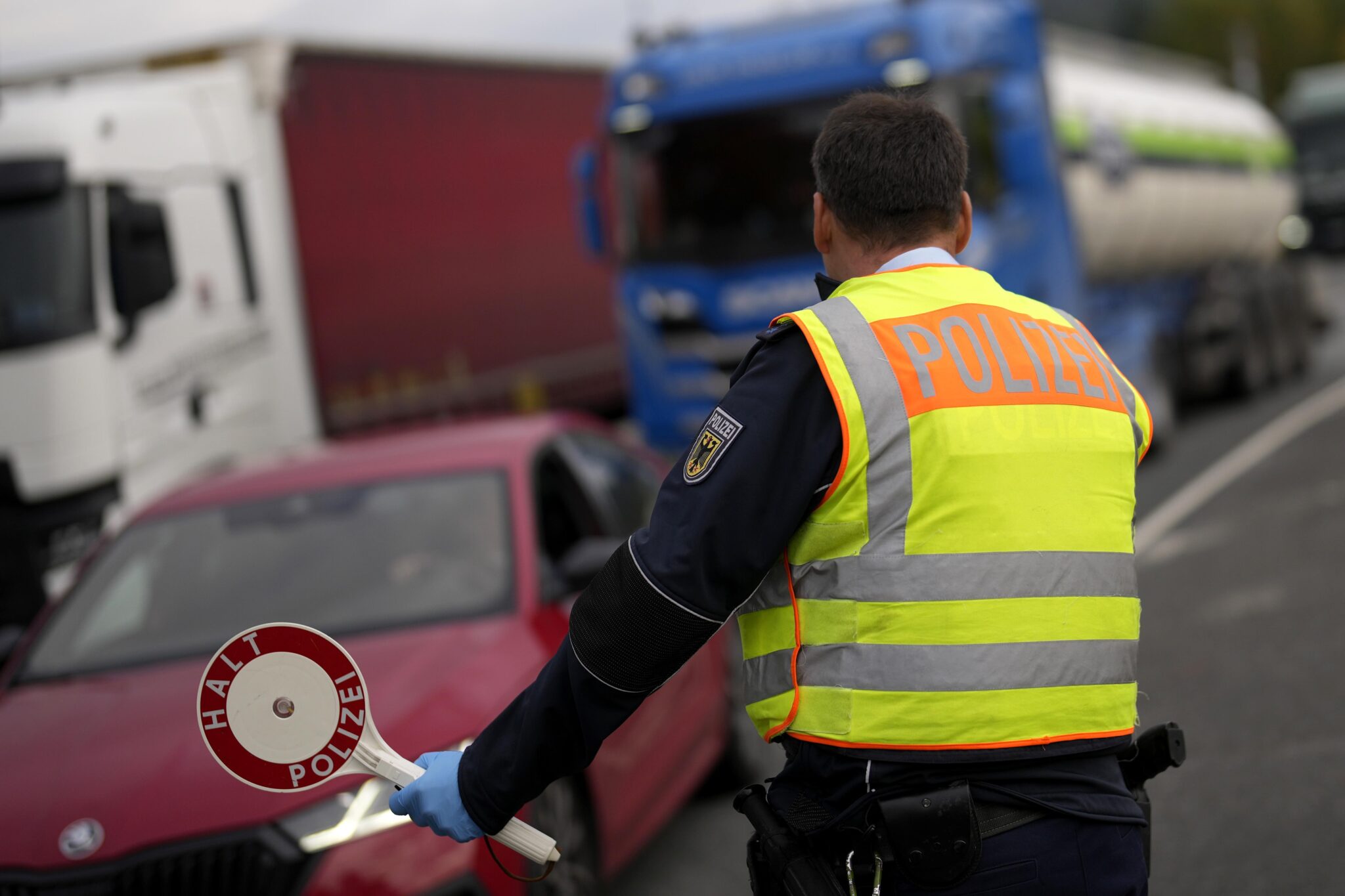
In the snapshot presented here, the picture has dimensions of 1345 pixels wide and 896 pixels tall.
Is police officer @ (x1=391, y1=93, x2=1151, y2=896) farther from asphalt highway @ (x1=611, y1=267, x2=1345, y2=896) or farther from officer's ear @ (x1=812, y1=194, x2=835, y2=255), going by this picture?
asphalt highway @ (x1=611, y1=267, x2=1345, y2=896)

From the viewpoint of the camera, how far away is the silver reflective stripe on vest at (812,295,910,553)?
2250mm

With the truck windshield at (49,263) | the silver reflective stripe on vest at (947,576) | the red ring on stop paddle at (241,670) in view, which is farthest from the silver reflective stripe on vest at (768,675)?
the truck windshield at (49,263)

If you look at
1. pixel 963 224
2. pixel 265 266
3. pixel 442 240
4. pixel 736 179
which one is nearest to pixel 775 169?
pixel 736 179

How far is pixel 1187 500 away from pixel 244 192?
22.4 feet

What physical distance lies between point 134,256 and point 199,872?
5945 mm

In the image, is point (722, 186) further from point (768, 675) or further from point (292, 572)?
point (768, 675)

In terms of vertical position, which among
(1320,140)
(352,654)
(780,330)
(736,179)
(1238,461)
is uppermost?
(780,330)

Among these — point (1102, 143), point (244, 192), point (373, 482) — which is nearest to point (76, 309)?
point (244, 192)

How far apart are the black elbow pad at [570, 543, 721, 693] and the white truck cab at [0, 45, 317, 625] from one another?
22.2ft

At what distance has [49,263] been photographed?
8.66 meters

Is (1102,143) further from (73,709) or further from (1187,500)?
(73,709)

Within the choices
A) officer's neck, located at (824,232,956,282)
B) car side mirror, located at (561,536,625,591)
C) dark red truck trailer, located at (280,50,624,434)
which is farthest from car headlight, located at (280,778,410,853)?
dark red truck trailer, located at (280,50,624,434)

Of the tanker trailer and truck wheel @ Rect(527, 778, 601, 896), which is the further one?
the tanker trailer

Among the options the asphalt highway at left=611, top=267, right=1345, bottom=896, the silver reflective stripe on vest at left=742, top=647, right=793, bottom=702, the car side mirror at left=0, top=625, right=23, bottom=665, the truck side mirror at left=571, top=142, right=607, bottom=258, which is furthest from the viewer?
the truck side mirror at left=571, top=142, right=607, bottom=258
